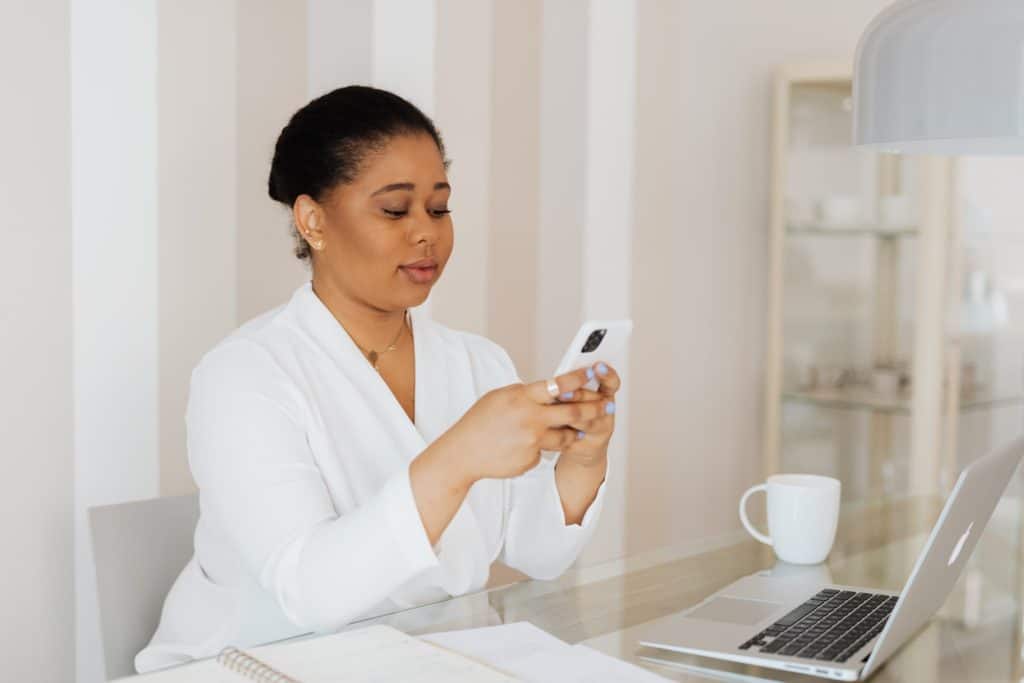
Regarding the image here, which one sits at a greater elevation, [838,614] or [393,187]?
[393,187]

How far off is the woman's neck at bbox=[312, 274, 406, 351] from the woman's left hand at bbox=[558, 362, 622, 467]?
1.17 ft

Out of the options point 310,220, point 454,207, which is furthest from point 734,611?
point 454,207

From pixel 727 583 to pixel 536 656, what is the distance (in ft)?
1.40

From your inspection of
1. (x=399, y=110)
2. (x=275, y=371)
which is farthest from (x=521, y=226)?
(x=275, y=371)

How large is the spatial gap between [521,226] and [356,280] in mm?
1209

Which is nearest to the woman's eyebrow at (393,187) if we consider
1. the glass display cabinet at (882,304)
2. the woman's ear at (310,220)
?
the woman's ear at (310,220)

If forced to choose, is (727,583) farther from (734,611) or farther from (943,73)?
(943,73)

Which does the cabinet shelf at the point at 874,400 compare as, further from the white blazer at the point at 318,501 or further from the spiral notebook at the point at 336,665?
Result: the spiral notebook at the point at 336,665

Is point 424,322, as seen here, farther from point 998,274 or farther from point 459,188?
point 998,274

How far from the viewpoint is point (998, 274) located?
10.5 feet

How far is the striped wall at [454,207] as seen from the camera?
199 centimetres

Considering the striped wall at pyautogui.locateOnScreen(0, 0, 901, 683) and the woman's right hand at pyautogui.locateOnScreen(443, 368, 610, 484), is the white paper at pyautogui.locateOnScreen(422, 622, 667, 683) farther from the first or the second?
the striped wall at pyautogui.locateOnScreen(0, 0, 901, 683)

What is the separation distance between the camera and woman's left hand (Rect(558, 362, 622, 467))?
56.1 inches

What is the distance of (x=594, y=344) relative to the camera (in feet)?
4.49
